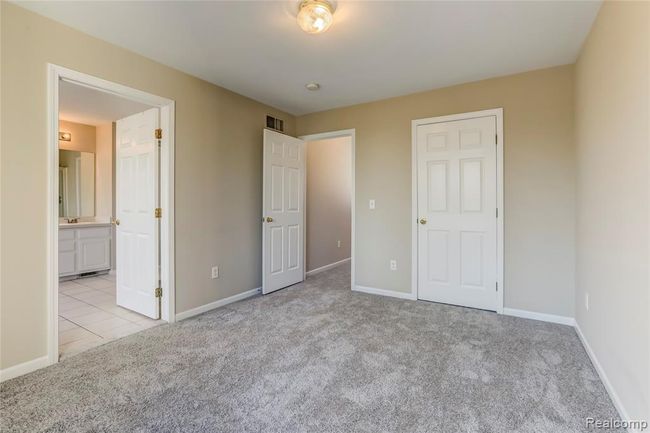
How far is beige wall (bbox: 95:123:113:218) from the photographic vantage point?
5.11 metres

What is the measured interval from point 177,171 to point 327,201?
2.83m

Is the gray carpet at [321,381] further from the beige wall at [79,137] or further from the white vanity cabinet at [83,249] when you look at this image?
the beige wall at [79,137]

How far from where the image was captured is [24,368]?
201 cm

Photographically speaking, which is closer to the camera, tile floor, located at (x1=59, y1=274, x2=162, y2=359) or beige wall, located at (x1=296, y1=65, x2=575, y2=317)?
tile floor, located at (x1=59, y1=274, x2=162, y2=359)

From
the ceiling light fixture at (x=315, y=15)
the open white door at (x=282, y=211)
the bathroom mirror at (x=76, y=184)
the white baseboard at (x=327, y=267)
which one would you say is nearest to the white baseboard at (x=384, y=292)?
the open white door at (x=282, y=211)

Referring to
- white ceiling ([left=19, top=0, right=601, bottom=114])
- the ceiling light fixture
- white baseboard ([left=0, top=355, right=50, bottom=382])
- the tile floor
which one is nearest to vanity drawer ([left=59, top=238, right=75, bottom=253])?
the tile floor

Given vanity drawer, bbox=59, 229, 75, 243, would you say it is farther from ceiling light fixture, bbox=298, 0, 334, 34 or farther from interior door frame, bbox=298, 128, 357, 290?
ceiling light fixture, bbox=298, 0, 334, 34

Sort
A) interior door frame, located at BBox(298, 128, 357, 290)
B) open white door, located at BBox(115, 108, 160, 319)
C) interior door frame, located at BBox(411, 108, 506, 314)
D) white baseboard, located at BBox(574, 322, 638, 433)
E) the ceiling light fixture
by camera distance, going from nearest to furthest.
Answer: white baseboard, located at BBox(574, 322, 638, 433) → the ceiling light fixture → open white door, located at BBox(115, 108, 160, 319) → interior door frame, located at BBox(411, 108, 506, 314) → interior door frame, located at BBox(298, 128, 357, 290)

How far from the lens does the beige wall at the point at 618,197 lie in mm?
1370

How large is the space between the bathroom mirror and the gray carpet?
11.8ft

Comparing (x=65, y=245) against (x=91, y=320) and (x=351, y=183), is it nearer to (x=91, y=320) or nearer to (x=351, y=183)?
(x=91, y=320)

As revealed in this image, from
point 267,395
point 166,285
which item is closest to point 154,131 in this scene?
point 166,285

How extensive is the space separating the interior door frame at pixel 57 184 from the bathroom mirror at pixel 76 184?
10.8 feet

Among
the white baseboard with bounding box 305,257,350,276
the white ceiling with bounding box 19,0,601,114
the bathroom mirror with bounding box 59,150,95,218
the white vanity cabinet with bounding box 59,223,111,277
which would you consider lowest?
the white baseboard with bounding box 305,257,350,276
